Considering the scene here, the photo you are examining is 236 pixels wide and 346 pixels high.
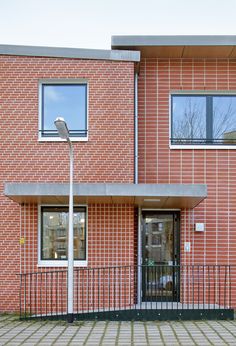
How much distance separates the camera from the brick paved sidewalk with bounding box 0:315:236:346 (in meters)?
9.09

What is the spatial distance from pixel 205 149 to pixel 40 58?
15.6ft

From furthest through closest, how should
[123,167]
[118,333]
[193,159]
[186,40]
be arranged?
1. [193,159]
2. [186,40]
3. [123,167]
4. [118,333]

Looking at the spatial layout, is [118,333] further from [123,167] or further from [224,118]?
[224,118]

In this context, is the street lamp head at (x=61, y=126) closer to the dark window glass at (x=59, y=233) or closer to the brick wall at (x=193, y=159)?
the dark window glass at (x=59, y=233)

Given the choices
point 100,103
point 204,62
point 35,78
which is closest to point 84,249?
point 100,103

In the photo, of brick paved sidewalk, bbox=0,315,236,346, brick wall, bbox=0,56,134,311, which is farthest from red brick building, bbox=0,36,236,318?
brick paved sidewalk, bbox=0,315,236,346

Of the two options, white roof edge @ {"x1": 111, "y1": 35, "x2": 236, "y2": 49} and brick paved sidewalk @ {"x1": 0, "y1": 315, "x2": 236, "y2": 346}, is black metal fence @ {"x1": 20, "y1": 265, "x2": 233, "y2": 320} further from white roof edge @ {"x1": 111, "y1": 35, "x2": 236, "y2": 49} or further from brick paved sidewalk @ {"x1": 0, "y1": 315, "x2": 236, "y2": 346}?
white roof edge @ {"x1": 111, "y1": 35, "x2": 236, "y2": 49}

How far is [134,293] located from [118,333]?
101 inches

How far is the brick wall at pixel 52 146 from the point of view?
40.7 feet

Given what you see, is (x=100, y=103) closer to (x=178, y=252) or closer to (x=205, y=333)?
(x=178, y=252)

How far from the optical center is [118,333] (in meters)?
9.83

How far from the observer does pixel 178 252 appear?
43.5 ft

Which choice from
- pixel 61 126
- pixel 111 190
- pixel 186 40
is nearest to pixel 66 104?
pixel 111 190

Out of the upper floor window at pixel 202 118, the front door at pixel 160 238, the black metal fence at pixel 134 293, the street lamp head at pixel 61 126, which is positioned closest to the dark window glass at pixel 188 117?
the upper floor window at pixel 202 118
